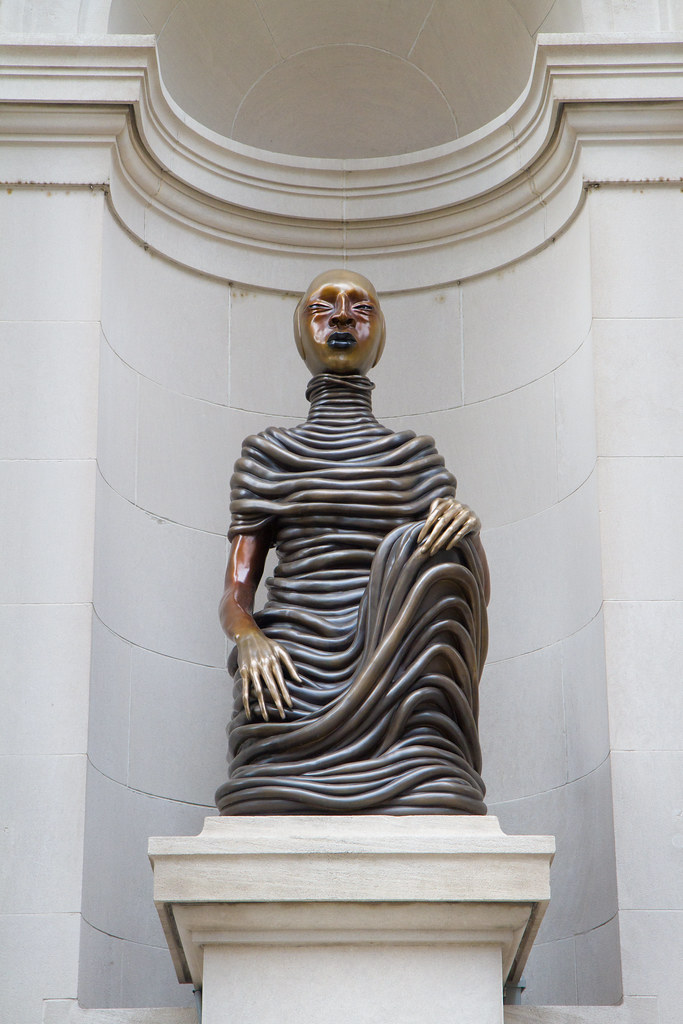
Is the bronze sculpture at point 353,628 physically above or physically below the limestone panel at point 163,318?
below

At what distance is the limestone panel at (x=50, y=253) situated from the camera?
5938 mm

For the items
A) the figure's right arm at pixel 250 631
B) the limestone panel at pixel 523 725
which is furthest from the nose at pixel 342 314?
the limestone panel at pixel 523 725

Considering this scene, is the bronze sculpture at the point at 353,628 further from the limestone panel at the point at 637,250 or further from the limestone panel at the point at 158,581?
the limestone panel at the point at 637,250

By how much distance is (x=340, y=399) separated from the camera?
214 inches

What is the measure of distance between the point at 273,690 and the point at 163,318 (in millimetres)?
2253

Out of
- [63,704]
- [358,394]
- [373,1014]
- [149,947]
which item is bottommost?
[373,1014]

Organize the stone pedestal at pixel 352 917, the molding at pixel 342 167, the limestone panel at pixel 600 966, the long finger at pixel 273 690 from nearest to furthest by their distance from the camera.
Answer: the stone pedestal at pixel 352 917
the long finger at pixel 273 690
the limestone panel at pixel 600 966
the molding at pixel 342 167

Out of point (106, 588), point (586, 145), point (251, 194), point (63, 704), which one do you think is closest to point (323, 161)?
point (251, 194)

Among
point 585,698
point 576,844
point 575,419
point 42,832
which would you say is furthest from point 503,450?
point 42,832

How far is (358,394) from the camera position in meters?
5.47

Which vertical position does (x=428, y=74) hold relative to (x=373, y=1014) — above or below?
above

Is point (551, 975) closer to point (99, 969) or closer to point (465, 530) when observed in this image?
point (99, 969)

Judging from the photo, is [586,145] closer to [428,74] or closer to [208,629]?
[428,74]

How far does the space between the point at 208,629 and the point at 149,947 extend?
120 centimetres
